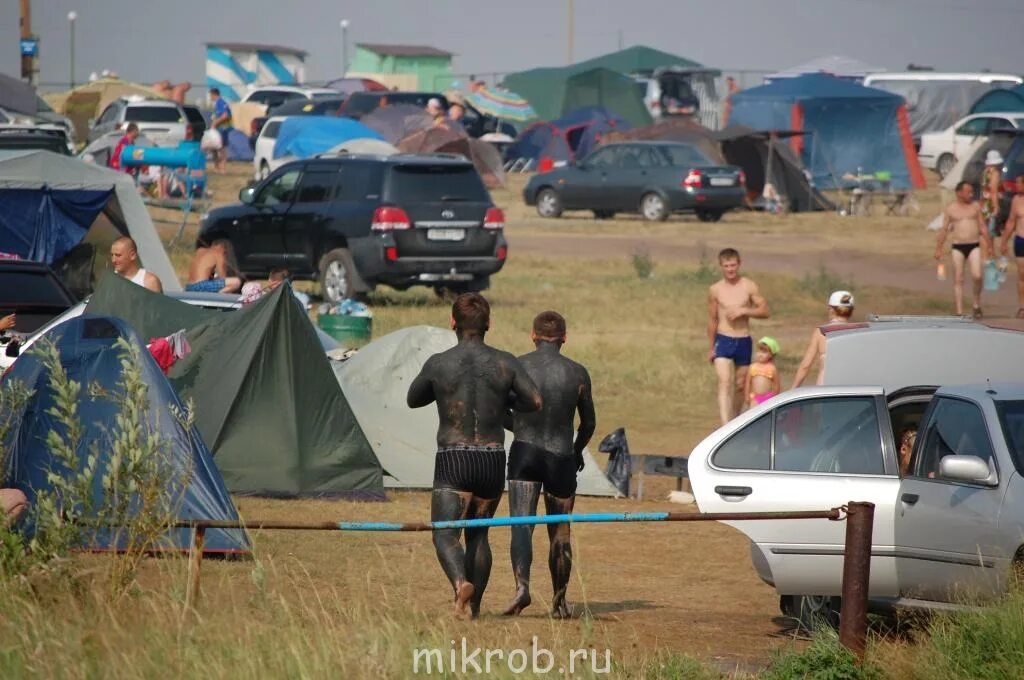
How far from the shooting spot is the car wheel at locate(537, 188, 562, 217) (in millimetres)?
37016

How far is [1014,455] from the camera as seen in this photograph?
817cm

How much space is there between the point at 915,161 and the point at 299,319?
3237cm

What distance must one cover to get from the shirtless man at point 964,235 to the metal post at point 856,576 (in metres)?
14.2

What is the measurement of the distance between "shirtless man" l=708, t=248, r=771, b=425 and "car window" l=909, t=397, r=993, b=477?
532cm

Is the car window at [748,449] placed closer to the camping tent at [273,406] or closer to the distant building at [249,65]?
the camping tent at [273,406]

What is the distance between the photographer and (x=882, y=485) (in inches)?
334

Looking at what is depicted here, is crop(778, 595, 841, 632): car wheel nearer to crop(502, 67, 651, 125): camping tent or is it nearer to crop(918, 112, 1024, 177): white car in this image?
crop(918, 112, 1024, 177): white car

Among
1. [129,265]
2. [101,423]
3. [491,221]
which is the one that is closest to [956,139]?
[491,221]

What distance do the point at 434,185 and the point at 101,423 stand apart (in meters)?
12.3

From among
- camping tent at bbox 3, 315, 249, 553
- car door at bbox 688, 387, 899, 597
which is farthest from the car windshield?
camping tent at bbox 3, 315, 249, 553

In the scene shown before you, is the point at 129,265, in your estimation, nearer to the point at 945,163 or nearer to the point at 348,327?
the point at 348,327

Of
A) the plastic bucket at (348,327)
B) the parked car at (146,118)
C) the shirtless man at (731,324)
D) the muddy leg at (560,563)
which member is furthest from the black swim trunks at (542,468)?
the parked car at (146,118)

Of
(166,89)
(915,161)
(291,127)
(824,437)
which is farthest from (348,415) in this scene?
(166,89)

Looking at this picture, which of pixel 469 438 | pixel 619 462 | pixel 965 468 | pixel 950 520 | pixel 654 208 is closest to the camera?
→ pixel 965 468
